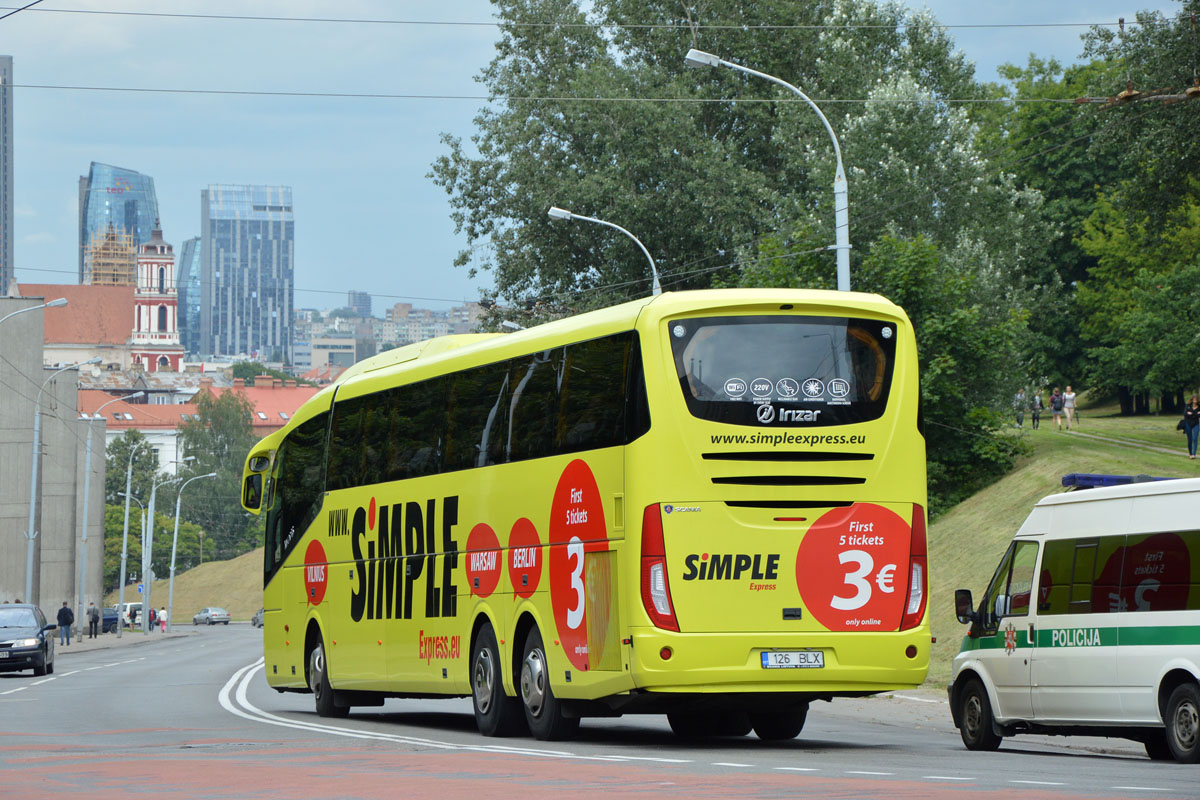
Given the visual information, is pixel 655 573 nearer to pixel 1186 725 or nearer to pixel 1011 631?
pixel 1011 631

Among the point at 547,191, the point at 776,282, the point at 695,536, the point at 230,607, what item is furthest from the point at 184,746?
the point at 230,607

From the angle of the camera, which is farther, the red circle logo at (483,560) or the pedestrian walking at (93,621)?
the pedestrian walking at (93,621)

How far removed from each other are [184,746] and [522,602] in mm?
3174

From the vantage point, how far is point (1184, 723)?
45.4 feet

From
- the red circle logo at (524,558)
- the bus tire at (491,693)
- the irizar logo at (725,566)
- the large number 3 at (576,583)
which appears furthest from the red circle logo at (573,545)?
the bus tire at (491,693)

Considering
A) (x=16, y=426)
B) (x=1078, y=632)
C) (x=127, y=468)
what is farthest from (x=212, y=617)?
(x=1078, y=632)

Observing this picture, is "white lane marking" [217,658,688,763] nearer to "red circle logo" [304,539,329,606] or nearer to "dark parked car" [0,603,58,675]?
"red circle logo" [304,539,329,606]

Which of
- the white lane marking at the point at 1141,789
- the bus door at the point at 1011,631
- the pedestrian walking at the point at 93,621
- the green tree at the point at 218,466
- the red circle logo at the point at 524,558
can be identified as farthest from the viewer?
the green tree at the point at 218,466

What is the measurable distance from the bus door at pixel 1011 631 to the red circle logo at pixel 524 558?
13.6 feet

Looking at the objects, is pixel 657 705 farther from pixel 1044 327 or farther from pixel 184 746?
pixel 1044 327

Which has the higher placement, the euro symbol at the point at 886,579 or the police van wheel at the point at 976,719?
the euro symbol at the point at 886,579

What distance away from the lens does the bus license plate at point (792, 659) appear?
47.1 ft

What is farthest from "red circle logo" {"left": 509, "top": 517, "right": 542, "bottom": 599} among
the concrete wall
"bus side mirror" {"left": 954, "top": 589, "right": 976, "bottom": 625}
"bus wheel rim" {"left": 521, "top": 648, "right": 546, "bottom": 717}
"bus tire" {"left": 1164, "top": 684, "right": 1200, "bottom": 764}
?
the concrete wall

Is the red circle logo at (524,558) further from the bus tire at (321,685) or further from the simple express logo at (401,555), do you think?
the bus tire at (321,685)
